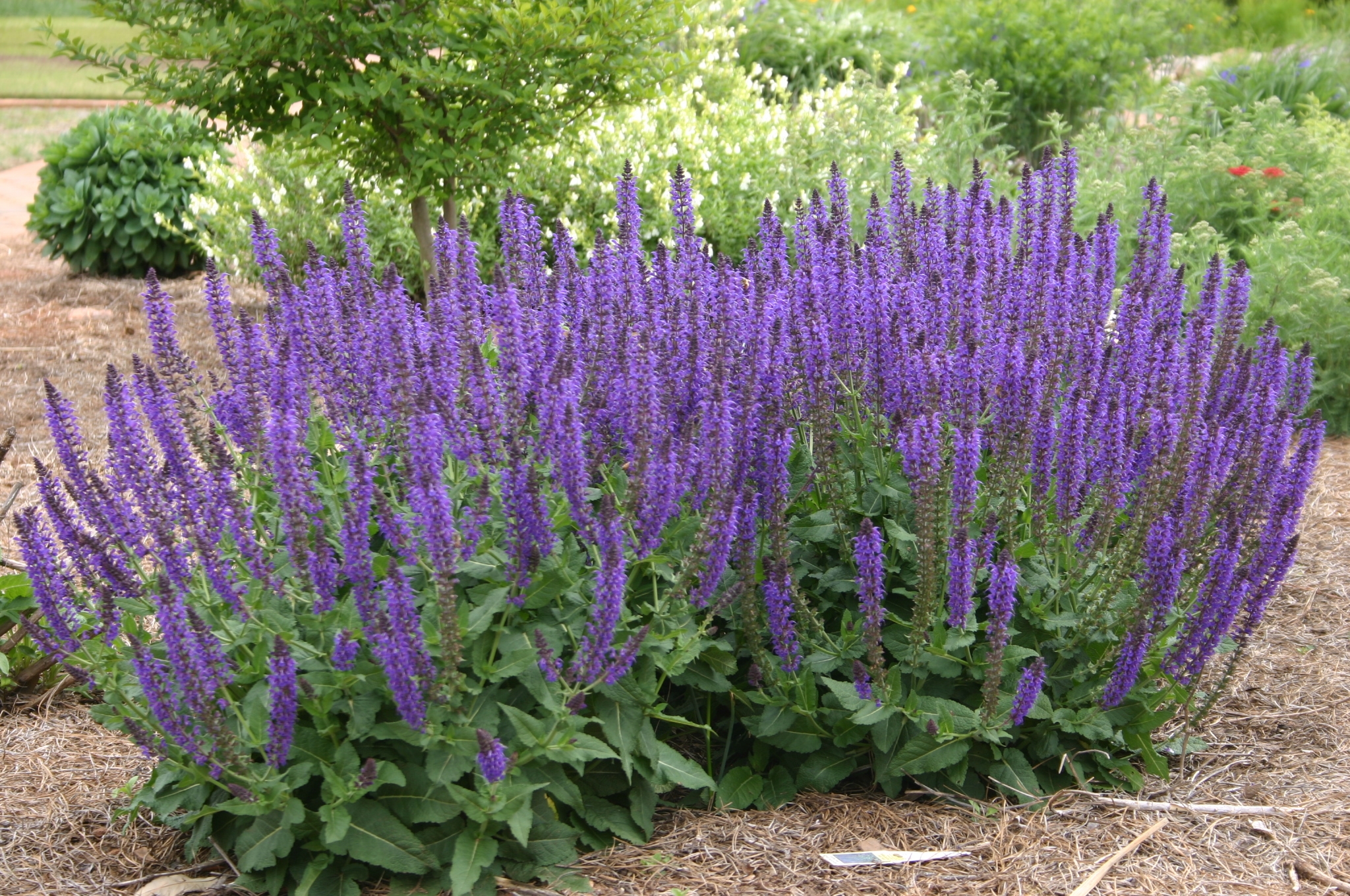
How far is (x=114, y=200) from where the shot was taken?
9945mm

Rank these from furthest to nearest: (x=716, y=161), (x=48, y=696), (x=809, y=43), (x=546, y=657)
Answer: (x=809, y=43)
(x=716, y=161)
(x=48, y=696)
(x=546, y=657)

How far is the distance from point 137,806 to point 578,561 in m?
1.33

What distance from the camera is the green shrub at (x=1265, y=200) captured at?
21.2 ft

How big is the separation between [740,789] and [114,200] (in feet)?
28.5

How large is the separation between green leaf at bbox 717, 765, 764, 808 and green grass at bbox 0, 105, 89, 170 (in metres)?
14.1

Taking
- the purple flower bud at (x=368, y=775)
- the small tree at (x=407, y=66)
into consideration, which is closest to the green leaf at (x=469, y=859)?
the purple flower bud at (x=368, y=775)

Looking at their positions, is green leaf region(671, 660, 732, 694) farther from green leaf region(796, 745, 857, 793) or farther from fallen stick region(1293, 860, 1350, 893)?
fallen stick region(1293, 860, 1350, 893)

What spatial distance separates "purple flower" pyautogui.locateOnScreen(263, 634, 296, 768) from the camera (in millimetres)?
2578

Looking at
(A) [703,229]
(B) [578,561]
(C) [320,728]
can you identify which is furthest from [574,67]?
(C) [320,728]

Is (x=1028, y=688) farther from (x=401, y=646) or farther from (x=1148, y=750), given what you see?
(x=401, y=646)

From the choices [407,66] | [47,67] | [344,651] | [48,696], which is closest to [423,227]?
[407,66]

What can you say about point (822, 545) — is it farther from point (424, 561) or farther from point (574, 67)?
point (574, 67)

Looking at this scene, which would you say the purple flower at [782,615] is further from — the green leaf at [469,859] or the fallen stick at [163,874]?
the fallen stick at [163,874]

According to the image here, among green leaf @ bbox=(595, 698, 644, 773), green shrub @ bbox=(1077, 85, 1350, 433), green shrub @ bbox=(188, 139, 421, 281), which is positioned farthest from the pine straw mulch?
green shrub @ bbox=(188, 139, 421, 281)
